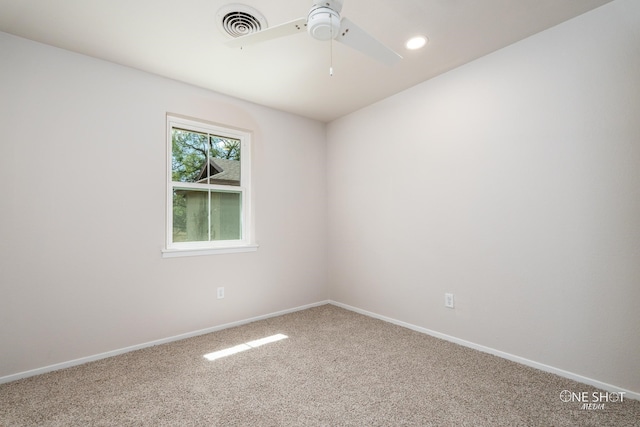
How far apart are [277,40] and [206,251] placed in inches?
78.8

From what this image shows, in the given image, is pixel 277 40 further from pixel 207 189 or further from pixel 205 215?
pixel 205 215

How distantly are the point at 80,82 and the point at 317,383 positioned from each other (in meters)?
2.92

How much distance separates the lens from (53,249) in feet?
7.49

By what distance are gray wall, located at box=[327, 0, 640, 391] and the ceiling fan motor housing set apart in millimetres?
1738

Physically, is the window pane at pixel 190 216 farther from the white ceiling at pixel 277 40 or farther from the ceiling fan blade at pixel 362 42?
the ceiling fan blade at pixel 362 42

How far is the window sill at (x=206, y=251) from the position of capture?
279 cm

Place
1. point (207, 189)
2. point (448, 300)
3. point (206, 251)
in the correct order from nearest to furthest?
point (448, 300)
point (206, 251)
point (207, 189)

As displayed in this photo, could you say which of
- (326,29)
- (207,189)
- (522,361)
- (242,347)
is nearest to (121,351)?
(242,347)

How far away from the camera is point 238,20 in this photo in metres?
2.02

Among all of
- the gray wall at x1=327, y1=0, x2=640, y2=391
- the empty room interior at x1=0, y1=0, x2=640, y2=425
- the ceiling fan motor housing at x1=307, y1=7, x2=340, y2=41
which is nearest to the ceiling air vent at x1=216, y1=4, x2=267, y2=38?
the empty room interior at x1=0, y1=0, x2=640, y2=425

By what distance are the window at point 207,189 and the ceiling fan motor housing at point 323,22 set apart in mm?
2074

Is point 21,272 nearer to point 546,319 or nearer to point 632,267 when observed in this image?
point 546,319

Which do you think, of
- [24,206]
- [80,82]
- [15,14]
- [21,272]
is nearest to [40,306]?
[21,272]

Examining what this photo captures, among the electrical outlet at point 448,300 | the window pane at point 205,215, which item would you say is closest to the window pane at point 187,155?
the window pane at point 205,215
